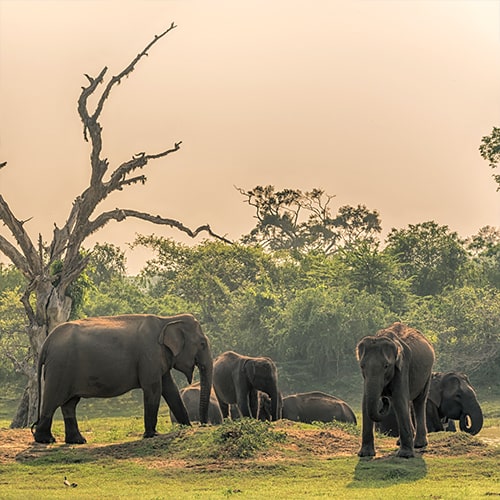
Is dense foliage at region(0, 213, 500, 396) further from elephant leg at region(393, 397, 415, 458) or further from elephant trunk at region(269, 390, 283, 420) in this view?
elephant leg at region(393, 397, 415, 458)

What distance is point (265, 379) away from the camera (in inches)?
958

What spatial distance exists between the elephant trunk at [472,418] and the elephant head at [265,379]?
471cm

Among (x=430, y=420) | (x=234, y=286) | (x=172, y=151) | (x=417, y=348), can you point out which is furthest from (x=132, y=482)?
(x=234, y=286)

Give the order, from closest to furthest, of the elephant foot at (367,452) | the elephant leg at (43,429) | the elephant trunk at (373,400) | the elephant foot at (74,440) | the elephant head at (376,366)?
the elephant trunk at (373,400) < the elephant head at (376,366) < the elephant foot at (367,452) < the elephant leg at (43,429) < the elephant foot at (74,440)

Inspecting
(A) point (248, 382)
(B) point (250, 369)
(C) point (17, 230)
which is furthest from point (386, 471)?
(C) point (17, 230)

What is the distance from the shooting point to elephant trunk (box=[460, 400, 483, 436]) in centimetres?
2186

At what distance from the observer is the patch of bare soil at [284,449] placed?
17.2m

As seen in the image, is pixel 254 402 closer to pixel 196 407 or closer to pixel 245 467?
pixel 196 407

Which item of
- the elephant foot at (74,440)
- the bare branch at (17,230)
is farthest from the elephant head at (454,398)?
the bare branch at (17,230)

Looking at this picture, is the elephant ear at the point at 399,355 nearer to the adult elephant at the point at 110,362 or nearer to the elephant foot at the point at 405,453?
the elephant foot at the point at 405,453

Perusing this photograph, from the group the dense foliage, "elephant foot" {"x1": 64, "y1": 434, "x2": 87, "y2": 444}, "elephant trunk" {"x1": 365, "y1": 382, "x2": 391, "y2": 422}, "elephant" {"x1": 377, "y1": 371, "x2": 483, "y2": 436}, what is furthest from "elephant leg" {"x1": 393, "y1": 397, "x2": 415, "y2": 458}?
the dense foliage

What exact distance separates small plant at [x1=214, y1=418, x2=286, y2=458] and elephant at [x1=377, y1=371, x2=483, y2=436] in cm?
508

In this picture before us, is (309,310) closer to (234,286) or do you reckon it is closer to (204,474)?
(234,286)

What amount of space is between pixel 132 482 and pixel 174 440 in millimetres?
3185
